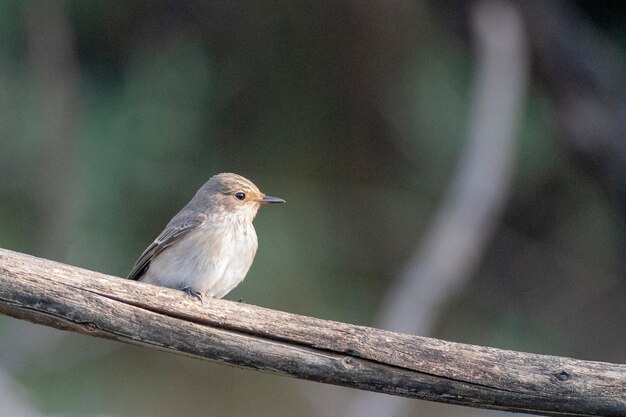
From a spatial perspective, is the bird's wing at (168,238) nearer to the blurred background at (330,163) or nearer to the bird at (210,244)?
the bird at (210,244)

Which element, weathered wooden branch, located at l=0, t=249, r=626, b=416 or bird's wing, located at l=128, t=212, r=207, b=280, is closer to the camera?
weathered wooden branch, located at l=0, t=249, r=626, b=416

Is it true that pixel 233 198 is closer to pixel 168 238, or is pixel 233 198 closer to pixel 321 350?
pixel 168 238

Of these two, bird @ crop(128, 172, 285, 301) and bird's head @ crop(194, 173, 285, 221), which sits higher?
bird's head @ crop(194, 173, 285, 221)

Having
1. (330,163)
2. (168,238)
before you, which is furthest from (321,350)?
(330,163)

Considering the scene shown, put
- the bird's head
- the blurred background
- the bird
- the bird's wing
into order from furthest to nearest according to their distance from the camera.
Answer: the blurred background → the bird's head → the bird's wing → the bird

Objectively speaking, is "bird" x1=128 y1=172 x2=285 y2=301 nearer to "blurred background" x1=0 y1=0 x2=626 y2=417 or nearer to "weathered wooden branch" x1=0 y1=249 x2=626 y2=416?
"weathered wooden branch" x1=0 y1=249 x2=626 y2=416

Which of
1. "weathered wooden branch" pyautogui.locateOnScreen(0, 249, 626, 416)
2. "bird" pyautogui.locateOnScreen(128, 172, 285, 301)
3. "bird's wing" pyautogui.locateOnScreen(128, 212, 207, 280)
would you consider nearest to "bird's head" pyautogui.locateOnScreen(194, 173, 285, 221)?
"bird" pyautogui.locateOnScreen(128, 172, 285, 301)
